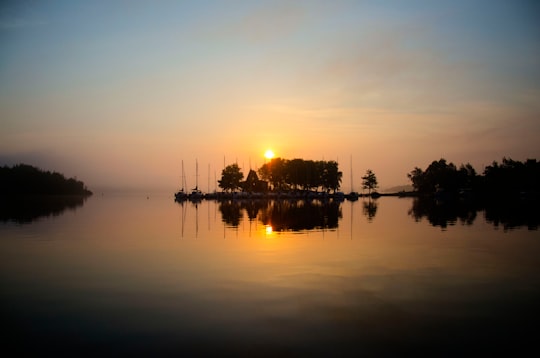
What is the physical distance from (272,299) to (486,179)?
553ft

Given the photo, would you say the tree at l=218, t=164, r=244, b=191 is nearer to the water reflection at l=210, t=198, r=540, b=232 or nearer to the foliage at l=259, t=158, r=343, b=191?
the foliage at l=259, t=158, r=343, b=191

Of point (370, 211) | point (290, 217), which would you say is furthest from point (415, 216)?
point (290, 217)

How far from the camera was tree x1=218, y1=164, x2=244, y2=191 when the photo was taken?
594 feet

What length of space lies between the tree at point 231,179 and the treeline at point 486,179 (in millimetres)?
82634

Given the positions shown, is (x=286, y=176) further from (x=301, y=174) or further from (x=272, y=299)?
(x=272, y=299)

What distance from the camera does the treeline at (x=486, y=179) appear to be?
478 ft

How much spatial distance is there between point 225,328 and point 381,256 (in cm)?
1323

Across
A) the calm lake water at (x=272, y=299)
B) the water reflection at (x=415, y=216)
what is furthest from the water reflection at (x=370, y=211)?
the calm lake water at (x=272, y=299)

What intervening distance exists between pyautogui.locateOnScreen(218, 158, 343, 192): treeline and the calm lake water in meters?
149

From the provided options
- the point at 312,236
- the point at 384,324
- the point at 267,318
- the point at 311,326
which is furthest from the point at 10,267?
the point at 312,236

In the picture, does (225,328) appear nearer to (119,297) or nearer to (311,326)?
(311,326)

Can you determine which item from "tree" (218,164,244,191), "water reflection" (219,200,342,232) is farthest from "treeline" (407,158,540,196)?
"water reflection" (219,200,342,232)

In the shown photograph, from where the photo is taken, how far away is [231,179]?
181 meters

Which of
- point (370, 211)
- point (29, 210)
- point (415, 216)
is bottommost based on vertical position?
point (415, 216)
